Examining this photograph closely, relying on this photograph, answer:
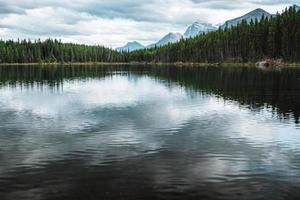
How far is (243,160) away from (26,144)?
643 inches

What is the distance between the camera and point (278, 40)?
573 feet

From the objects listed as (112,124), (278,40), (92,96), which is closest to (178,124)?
(112,124)

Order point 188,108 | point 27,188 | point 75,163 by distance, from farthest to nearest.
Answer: point 188,108 < point 75,163 < point 27,188

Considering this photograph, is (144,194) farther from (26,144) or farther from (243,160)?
(26,144)

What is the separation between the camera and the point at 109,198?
61.4 feet

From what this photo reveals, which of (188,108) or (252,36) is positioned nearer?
(188,108)

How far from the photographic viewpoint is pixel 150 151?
2794cm

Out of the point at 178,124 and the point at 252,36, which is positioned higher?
the point at 252,36

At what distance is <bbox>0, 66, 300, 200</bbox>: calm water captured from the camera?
2023 cm

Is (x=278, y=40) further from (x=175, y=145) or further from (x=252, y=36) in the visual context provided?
(x=175, y=145)

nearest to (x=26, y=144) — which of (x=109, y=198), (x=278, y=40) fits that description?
(x=109, y=198)

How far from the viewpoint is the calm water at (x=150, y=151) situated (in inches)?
797

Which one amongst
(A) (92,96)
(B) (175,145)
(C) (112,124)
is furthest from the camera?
(A) (92,96)

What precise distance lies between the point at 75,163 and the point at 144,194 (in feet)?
23.4
